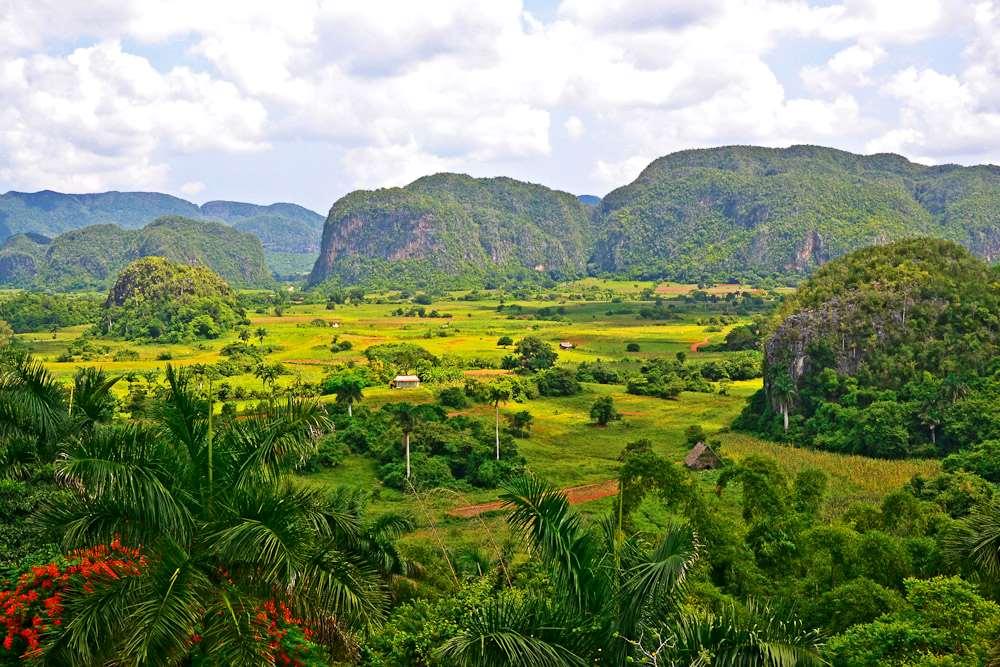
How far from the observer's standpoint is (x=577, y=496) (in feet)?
112

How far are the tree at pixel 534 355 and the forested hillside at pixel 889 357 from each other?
69.1ft

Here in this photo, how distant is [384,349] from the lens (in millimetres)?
73188

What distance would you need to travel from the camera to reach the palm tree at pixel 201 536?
7.52 meters

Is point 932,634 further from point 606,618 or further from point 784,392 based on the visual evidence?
point 784,392

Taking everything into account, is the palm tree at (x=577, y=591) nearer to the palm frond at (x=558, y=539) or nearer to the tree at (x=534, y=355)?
the palm frond at (x=558, y=539)

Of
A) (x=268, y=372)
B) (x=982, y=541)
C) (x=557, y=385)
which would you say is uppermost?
(x=982, y=541)

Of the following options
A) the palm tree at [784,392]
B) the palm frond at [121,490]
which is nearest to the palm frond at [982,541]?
the palm frond at [121,490]

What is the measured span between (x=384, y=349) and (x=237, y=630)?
6613cm

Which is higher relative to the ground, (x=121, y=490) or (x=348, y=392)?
(x=121, y=490)

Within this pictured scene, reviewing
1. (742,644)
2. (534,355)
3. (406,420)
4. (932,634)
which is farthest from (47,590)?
(534,355)

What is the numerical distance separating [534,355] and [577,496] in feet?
125

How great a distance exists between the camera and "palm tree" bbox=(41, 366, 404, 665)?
296 inches

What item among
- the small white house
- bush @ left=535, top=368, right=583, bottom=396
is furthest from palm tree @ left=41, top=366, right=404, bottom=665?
bush @ left=535, top=368, right=583, bottom=396

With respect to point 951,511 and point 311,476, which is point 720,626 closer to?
point 951,511
